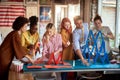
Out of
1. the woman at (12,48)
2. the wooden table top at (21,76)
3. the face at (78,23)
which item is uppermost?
the face at (78,23)

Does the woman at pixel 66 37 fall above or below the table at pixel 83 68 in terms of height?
above

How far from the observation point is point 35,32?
360cm

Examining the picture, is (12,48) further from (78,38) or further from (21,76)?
(78,38)

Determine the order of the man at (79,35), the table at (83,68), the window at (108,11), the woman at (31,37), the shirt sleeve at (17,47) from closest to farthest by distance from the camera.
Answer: the table at (83,68), the shirt sleeve at (17,47), the man at (79,35), the woman at (31,37), the window at (108,11)

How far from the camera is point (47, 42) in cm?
328

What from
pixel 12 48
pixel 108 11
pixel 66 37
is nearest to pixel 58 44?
pixel 66 37

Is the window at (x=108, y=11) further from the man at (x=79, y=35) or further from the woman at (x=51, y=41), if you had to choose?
the woman at (x=51, y=41)

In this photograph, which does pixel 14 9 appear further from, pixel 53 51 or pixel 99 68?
pixel 99 68

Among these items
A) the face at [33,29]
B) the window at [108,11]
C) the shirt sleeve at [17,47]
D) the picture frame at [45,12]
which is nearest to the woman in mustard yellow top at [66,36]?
the face at [33,29]

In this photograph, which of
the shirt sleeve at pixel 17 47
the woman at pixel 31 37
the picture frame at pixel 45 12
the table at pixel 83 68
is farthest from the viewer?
the picture frame at pixel 45 12

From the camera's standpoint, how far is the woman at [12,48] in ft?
10.6

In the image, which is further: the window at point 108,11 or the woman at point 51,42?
the window at point 108,11

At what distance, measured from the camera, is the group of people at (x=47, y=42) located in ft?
10.7

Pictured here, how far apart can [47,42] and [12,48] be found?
467 mm
